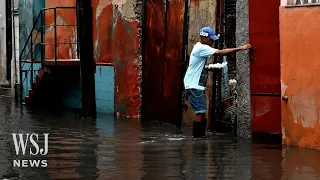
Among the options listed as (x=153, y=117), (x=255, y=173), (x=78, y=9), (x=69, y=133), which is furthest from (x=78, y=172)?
(x=78, y=9)

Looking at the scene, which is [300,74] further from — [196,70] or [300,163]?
[196,70]

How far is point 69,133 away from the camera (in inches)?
563

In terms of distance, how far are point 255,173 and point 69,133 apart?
5659 millimetres

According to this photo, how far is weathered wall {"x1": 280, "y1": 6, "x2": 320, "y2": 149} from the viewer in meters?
11.0

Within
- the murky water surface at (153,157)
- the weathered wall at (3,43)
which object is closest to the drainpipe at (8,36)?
the weathered wall at (3,43)

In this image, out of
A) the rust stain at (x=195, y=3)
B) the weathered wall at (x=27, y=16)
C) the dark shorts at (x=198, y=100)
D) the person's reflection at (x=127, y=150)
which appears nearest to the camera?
the person's reflection at (x=127, y=150)

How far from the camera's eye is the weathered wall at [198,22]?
14.1m

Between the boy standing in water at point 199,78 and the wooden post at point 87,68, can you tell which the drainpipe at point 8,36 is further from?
the boy standing in water at point 199,78

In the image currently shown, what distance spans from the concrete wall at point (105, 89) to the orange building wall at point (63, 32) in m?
2.03

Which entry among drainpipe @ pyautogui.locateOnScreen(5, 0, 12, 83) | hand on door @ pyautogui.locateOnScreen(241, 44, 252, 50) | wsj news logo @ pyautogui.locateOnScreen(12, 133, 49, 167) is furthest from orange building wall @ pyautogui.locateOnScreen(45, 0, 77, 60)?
hand on door @ pyautogui.locateOnScreen(241, 44, 252, 50)

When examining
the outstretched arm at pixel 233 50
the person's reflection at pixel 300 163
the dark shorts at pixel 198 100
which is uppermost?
the outstretched arm at pixel 233 50

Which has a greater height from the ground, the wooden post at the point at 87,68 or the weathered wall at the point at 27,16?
the weathered wall at the point at 27,16

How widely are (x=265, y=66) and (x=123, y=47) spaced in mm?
6389

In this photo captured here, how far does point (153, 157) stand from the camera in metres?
10.7
